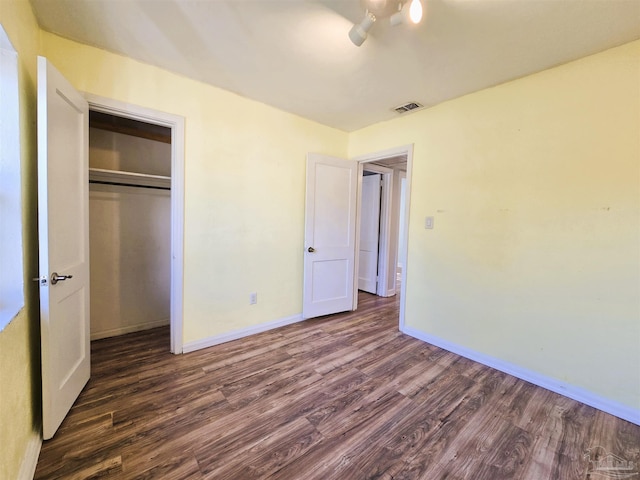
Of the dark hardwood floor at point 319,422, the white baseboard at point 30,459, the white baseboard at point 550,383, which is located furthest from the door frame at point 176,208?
the white baseboard at point 550,383

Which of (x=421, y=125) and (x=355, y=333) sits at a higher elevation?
(x=421, y=125)

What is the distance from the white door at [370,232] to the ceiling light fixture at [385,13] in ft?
10.2

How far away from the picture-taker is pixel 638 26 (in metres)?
1.60

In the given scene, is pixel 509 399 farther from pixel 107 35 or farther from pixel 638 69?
pixel 107 35

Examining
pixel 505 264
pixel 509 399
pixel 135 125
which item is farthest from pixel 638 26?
pixel 135 125

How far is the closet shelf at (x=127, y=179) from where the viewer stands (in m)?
2.56

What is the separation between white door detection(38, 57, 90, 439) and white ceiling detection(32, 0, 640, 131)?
22.8 inches

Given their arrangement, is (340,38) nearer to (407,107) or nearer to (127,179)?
(407,107)

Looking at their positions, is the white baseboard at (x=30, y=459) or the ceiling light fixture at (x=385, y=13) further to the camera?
the ceiling light fixture at (x=385, y=13)

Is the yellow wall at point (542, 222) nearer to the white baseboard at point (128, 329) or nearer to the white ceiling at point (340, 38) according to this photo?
the white ceiling at point (340, 38)

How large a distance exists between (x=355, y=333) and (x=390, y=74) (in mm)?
2523

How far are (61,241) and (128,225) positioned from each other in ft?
4.58

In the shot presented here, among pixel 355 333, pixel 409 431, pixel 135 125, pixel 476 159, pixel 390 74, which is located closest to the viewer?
pixel 409 431

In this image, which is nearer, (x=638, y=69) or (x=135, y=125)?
(x=638, y=69)
